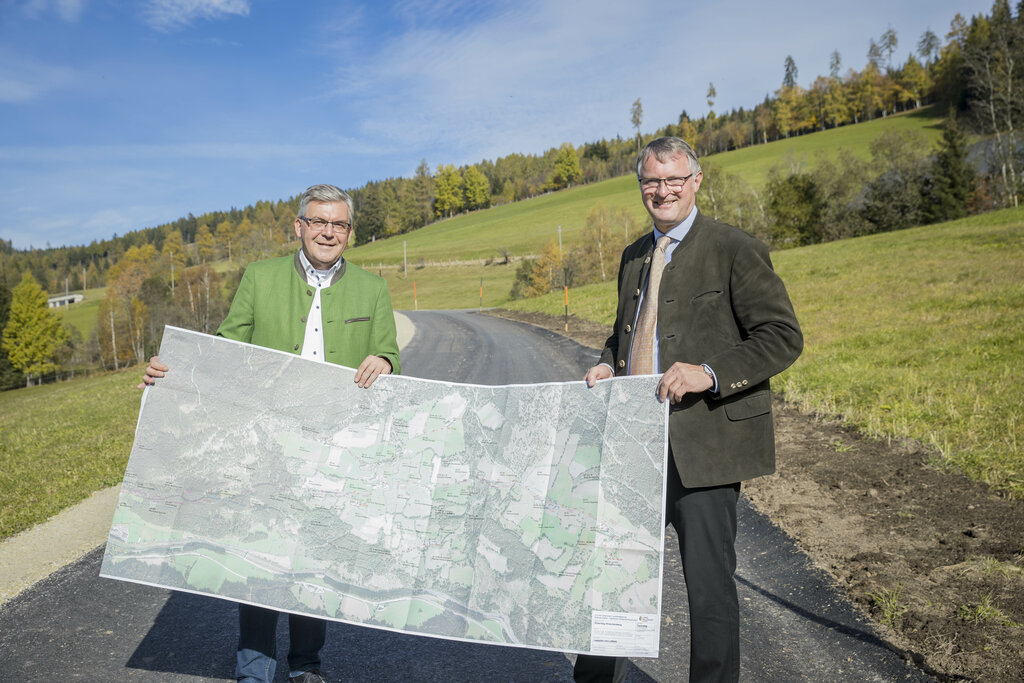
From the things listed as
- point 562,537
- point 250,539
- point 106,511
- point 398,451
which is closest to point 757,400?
point 562,537

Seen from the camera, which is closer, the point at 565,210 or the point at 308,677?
the point at 308,677

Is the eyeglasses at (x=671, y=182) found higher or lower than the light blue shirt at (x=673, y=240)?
higher

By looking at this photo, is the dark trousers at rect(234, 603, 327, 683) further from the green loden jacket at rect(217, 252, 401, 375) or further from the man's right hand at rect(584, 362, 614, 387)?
the man's right hand at rect(584, 362, 614, 387)

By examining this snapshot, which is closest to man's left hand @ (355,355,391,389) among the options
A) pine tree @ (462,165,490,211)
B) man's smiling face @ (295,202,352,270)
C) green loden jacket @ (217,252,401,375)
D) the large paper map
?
the large paper map

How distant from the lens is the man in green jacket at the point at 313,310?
3.00 m

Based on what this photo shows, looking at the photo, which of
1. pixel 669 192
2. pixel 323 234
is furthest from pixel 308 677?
pixel 669 192

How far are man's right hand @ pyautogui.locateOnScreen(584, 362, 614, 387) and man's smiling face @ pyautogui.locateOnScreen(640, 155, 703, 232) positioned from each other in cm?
64

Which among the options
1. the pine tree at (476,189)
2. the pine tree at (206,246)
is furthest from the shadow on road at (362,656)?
the pine tree at (206,246)

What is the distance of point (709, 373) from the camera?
2277mm

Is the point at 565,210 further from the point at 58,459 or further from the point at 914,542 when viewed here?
the point at 914,542

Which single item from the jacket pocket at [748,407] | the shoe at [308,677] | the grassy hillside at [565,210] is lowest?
the shoe at [308,677]

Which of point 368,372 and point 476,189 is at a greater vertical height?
point 476,189

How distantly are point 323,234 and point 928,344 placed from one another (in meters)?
12.7

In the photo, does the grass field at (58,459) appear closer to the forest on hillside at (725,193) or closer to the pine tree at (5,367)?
the forest on hillside at (725,193)
